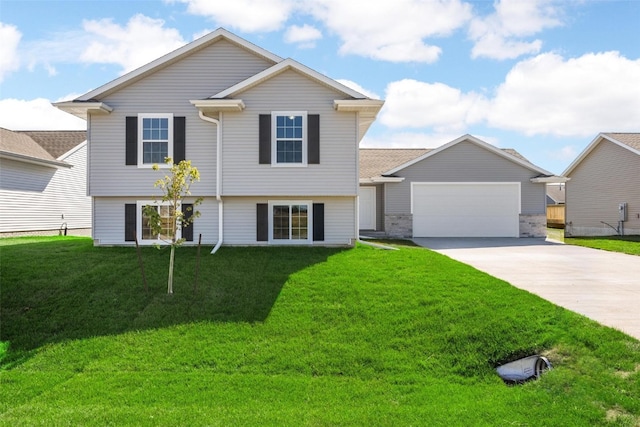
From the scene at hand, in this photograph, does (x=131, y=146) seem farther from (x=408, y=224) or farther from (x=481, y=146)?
(x=481, y=146)

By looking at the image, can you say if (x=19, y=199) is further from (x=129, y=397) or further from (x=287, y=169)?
(x=129, y=397)

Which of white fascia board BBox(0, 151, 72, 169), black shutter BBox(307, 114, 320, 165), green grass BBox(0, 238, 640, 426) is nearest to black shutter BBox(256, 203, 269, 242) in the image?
black shutter BBox(307, 114, 320, 165)

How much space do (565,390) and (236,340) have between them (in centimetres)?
425

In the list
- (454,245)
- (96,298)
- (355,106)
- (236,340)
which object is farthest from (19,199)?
(454,245)

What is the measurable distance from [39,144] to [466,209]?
21.0 metres

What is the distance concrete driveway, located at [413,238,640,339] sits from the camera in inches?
280

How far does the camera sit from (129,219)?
13617mm

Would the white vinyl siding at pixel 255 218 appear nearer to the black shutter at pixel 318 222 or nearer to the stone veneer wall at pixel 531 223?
the black shutter at pixel 318 222

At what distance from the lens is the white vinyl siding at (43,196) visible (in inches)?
699

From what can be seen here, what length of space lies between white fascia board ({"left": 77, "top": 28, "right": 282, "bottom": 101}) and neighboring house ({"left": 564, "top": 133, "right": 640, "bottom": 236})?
1803 centimetres

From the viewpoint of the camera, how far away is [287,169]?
513 inches

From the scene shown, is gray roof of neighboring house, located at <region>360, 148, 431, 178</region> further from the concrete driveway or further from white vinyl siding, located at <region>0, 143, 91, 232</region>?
white vinyl siding, located at <region>0, 143, 91, 232</region>

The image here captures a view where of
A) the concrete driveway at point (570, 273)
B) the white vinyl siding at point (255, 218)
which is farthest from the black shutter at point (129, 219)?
the concrete driveway at point (570, 273)

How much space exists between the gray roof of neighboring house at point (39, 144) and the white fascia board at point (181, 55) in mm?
6696
